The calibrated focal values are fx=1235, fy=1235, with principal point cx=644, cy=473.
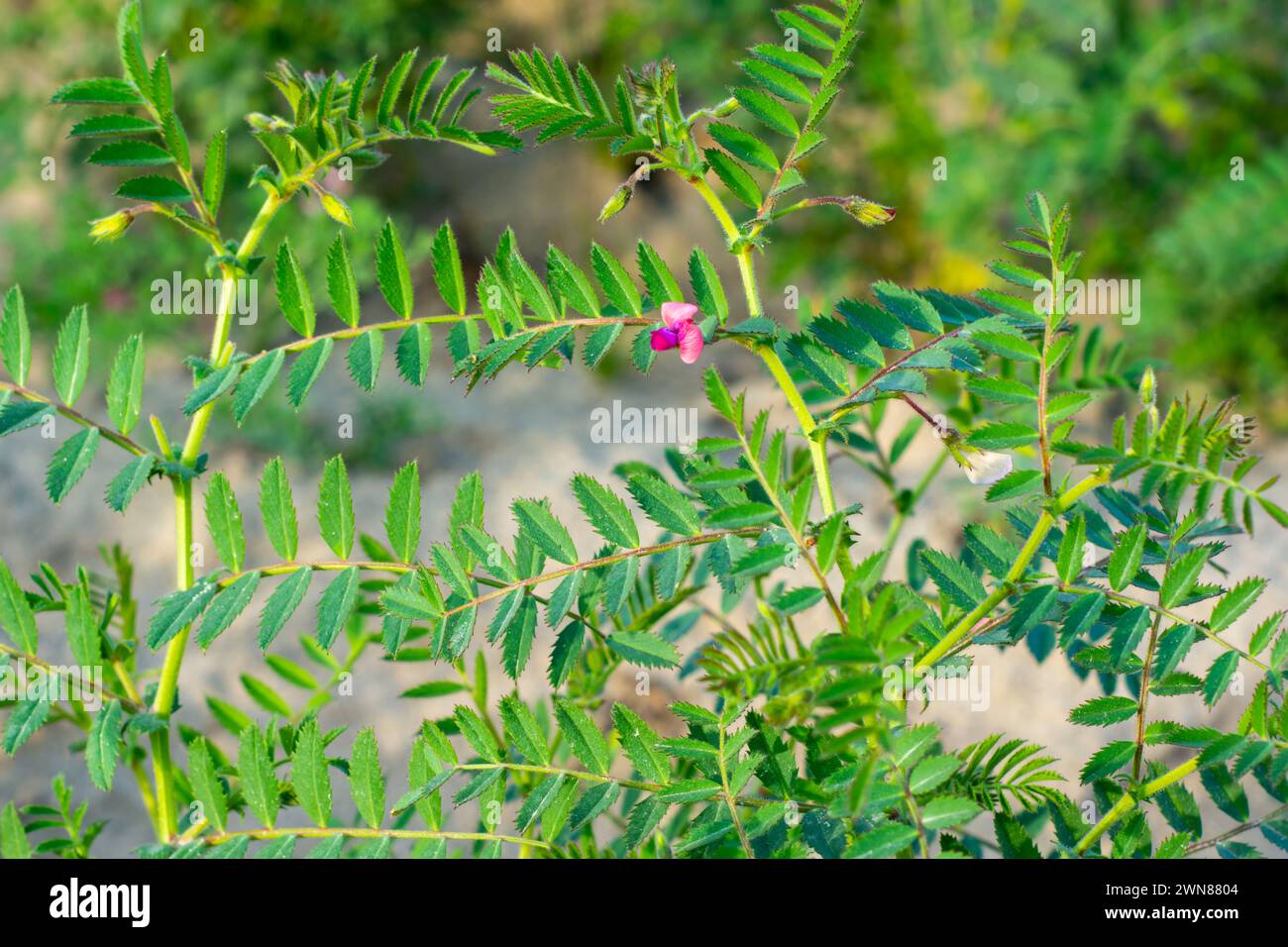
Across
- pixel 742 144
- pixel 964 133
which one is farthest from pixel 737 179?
pixel 964 133

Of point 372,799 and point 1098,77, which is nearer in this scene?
point 372,799

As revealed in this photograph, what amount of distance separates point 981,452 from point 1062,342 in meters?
0.08

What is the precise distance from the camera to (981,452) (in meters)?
0.75

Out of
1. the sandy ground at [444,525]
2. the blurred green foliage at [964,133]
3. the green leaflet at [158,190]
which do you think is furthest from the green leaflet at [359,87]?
the blurred green foliage at [964,133]

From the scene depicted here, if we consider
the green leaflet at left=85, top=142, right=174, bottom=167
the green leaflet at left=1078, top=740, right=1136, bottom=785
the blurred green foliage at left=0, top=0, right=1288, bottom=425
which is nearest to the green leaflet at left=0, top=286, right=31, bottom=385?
the green leaflet at left=85, top=142, right=174, bottom=167

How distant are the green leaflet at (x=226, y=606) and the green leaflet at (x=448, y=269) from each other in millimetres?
215

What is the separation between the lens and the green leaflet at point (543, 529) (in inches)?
30.5

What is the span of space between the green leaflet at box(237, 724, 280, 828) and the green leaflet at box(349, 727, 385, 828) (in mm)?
47

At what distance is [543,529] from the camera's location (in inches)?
30.6

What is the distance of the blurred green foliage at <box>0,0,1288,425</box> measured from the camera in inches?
111
